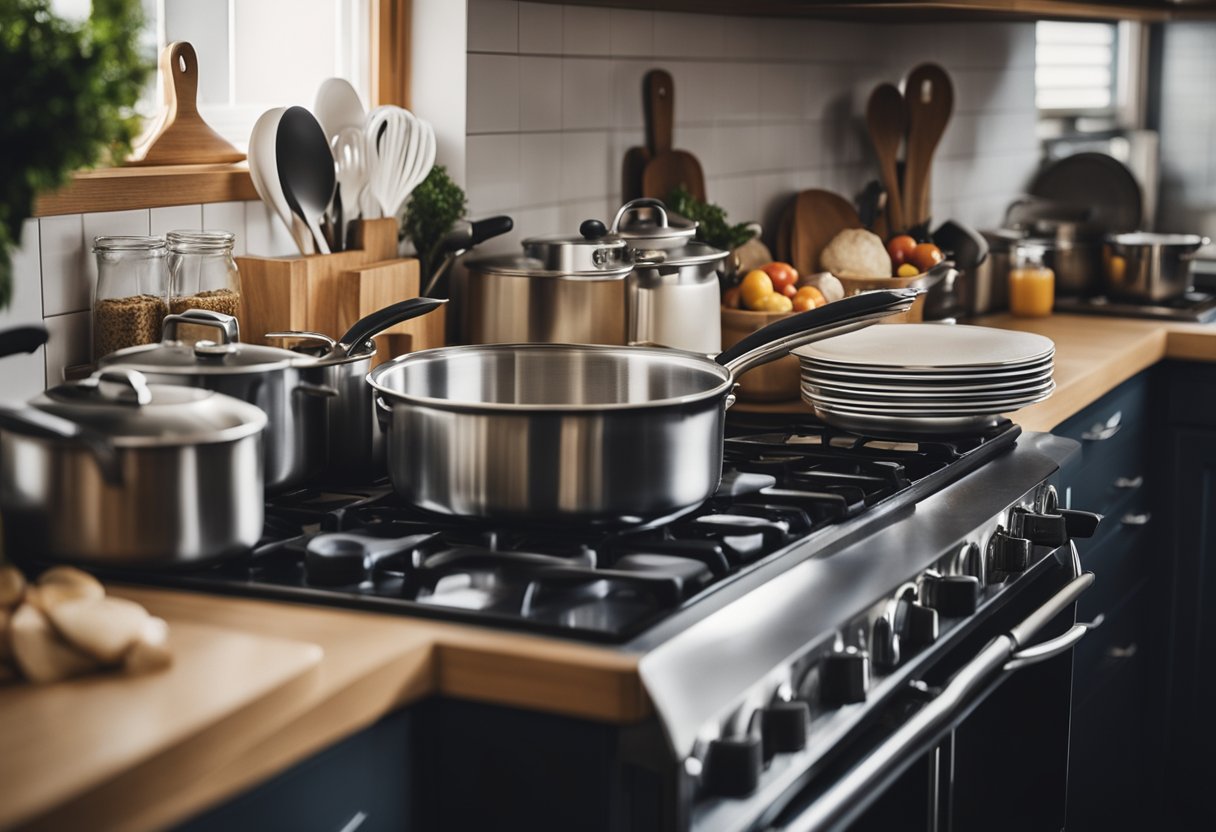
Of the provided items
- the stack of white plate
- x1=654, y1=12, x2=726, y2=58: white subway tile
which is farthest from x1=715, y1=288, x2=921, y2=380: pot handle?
x1=654, y1=12, x2=726, y2=58: white subway tile

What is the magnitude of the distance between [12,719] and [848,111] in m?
2.38

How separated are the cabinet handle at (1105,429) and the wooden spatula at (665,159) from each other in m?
0.71

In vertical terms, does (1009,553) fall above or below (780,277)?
below

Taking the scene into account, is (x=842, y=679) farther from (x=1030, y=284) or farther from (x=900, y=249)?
(x=1030, y=284)

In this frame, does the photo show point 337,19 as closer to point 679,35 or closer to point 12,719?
point 679,35

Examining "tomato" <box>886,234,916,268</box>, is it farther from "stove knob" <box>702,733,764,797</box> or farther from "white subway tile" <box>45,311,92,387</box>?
"stove knob" <box>702,733,764,797</box>

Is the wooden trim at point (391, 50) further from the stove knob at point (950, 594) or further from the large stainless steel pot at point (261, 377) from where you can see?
the stove knob at point (950, 594)

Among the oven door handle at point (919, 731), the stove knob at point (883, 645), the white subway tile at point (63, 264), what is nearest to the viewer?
the oven door handle at point (919, 731)

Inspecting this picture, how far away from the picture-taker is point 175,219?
1.68 meters

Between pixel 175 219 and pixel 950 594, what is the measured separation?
0.91m

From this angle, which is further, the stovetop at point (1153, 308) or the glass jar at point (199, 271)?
the stovetop at point (1153, 308)

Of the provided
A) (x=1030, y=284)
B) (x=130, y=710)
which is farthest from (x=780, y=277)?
(x=130, y=710)

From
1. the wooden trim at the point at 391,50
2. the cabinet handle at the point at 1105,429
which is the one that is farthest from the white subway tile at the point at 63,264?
the cabinet handle at the point at 1105,429

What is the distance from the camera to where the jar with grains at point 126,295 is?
5.05 ft
